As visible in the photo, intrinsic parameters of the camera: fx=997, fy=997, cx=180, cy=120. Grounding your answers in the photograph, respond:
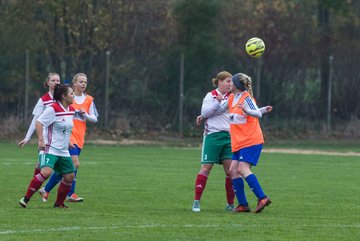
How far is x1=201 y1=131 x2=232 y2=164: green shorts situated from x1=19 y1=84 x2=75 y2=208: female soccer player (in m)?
1.80

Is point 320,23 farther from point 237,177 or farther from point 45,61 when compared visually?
point 237,177

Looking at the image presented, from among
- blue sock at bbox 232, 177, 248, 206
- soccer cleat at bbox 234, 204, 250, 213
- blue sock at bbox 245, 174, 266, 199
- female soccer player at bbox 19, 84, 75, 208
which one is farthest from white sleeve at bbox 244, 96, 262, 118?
female soccer player at bbox 19, 84, 75, 208

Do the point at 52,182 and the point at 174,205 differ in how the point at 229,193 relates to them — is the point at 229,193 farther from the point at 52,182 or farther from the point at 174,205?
the point at 52,182

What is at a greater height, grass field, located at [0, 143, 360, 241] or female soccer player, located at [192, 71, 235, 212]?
female soccer player, located at [192, 71, 235, 212]

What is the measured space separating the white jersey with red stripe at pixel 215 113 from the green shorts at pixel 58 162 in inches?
74.4

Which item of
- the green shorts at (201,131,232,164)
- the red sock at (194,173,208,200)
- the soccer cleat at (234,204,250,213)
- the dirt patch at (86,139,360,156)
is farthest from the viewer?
the dirt patch at (86,139,360,156)

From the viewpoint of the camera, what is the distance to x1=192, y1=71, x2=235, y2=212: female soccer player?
13219mm

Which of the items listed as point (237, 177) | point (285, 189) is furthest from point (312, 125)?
point (237, 177)

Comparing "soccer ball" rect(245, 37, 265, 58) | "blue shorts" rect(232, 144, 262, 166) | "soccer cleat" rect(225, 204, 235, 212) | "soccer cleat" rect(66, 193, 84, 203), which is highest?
"soccer ball" rect(245, 37, 265, 58)

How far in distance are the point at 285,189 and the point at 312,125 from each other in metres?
18.5

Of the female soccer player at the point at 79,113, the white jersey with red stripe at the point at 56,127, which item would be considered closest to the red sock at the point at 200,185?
the white jersey with red stripe at the point at 56,127

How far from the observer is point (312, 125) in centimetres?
3488

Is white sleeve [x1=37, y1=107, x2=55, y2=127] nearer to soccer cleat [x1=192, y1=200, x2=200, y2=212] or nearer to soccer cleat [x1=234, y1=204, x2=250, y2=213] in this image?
soccer cleat [x1=192, y1=200, x2=200, y2=212]

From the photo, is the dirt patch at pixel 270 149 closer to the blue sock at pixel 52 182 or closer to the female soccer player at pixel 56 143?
the blue sock at pixel 52 182
